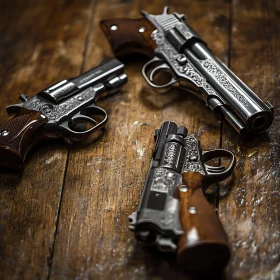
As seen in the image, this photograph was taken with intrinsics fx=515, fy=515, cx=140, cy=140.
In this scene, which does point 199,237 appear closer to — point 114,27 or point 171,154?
point 171,154

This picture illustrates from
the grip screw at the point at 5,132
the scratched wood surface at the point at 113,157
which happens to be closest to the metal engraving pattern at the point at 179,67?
the scratched wood surface at the point at 113,157

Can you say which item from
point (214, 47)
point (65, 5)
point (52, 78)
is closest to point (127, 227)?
point (52, 78)

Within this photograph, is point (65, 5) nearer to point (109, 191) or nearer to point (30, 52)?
point (30, 52)

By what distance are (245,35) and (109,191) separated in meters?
1.07

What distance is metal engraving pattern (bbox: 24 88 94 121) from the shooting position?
2.02 meters

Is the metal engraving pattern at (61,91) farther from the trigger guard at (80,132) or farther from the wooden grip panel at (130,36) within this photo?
the wooden grip panel at (130,36)

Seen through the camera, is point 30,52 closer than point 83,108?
No

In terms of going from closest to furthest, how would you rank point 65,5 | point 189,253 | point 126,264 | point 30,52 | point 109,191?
point 189,253 < point 126,264 < point 109,191 < point 30,52 < point 65,5

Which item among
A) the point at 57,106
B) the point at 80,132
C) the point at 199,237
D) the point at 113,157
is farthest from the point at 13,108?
the point at 199,237

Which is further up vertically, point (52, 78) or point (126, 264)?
point (52, 78)

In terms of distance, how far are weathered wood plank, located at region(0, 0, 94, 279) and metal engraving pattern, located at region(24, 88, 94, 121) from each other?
140 millimetres

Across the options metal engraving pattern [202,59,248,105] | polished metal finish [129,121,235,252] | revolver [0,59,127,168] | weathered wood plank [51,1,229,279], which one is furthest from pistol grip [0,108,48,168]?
metal engraving pattern [202,59,248,105]

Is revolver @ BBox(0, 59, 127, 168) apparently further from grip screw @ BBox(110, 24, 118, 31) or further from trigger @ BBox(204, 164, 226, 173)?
trigger @ BBox(204, 164, 226, 173)

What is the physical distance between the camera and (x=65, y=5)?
8.93ft
